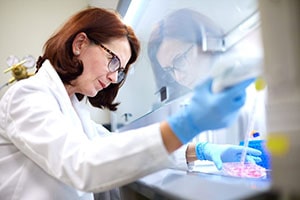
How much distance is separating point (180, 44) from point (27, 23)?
2050 mm

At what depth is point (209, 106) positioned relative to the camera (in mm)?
561

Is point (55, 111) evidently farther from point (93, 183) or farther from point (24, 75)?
point (24, 75)

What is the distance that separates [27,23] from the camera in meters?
2.89

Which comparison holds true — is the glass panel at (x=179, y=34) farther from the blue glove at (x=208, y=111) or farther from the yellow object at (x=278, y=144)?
the yellow object at (x=278, y=144)

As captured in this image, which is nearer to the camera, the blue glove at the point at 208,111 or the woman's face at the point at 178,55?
Answer: the blue glove at the point at 208,111

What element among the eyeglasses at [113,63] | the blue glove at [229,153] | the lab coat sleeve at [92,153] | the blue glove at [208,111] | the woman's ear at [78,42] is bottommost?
the blue glove at [229,153]

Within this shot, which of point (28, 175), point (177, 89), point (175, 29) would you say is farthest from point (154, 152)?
point (175, 29)

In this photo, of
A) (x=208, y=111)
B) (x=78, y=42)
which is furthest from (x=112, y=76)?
(x=208, y=111)

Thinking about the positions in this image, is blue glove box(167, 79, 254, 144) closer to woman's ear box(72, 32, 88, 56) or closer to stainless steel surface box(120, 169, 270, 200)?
stainless steel surface box(120, 169, 270, 200)

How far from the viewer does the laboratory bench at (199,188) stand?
1.42 feet

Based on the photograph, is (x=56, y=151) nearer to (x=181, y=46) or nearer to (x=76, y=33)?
(x=76, y=33)

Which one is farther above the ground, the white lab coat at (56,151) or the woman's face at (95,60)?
the woman's face at (95,60)

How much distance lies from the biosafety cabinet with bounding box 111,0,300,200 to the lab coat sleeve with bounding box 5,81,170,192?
0.06m

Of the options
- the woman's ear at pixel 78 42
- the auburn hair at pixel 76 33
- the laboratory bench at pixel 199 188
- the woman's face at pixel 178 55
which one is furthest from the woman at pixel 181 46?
the laboratory bench at pixel 199 188
